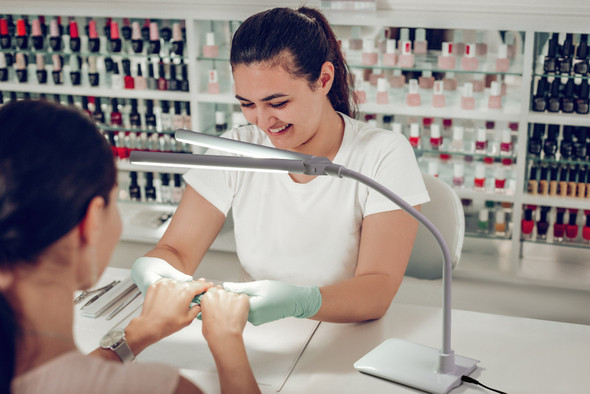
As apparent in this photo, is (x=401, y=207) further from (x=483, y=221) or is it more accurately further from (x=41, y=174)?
(x=483, y=221)

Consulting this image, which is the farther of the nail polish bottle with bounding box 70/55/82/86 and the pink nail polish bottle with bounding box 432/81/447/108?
the nail polish bottle with bounding box 70/55/82/86

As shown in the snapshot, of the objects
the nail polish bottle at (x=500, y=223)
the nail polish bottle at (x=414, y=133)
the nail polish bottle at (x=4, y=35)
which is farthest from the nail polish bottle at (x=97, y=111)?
the nail polish bottle at (x=500, y=223)

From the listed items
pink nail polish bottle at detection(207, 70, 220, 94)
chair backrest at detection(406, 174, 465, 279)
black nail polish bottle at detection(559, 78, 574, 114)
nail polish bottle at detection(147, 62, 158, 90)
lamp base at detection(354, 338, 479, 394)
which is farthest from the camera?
nail polish bottle at detection(147, 62, 158, 90)

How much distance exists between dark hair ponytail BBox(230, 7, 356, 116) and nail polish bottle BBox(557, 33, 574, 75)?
1656 millimetres

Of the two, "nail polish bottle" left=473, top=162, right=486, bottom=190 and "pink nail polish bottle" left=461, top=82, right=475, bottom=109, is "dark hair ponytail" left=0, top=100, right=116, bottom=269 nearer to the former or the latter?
"pink nail polish bottle" left=461, top=82, right=475, bottom=109

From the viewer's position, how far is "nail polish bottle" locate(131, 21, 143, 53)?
3.30 m

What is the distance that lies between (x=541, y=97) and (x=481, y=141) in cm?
33

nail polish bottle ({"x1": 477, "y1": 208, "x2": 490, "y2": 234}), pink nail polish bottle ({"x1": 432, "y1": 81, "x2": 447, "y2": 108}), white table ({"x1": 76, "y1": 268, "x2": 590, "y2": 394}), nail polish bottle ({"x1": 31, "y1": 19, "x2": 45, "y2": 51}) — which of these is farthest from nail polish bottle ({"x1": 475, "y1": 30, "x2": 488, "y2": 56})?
nail polish bottle ({"x1": 31, "y1": 19, "x2": 45, "y2": 51})

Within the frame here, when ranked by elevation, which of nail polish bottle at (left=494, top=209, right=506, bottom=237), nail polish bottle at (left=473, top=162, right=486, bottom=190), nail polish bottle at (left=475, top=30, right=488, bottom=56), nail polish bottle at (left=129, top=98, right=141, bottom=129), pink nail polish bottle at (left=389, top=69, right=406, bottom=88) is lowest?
nail polish bottle at (left=494, top=209, right=506, bottom=237)

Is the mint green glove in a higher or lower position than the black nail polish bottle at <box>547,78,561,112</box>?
lower

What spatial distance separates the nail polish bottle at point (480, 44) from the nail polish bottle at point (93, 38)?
6.16ft

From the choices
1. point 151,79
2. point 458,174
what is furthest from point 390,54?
point 151,79

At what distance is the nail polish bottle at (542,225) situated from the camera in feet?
10.4

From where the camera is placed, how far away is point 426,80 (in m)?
3.12
